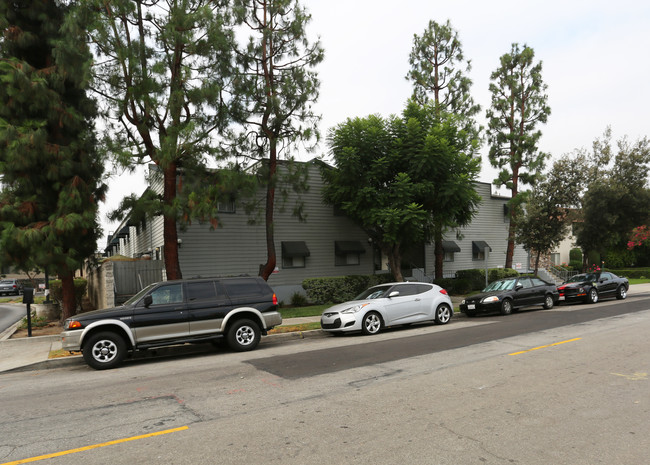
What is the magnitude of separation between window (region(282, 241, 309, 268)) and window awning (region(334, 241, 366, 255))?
6.44 feet

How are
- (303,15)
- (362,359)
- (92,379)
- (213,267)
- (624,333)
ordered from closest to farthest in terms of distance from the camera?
(92,379)
(362,359)
(624,333)
(303,15)
(213,267)

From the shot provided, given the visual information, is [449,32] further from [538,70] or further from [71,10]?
[71,10]

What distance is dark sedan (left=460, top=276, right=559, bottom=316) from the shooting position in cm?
1661

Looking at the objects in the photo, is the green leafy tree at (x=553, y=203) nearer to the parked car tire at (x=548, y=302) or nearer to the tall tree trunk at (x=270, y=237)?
the parked car tire at (x=548, y=302)

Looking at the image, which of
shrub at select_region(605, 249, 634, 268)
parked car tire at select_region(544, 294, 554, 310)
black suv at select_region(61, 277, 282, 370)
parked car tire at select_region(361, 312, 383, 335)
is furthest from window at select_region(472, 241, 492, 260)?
black suv at select_region(61, 277, 282, 370)

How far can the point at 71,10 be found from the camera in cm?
1408

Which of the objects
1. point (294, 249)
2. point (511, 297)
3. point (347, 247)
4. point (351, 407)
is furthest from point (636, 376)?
point (347, 247)

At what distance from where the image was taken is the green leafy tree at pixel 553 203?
2395cm

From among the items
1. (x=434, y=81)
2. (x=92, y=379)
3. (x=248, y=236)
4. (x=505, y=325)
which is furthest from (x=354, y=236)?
(x=92, y=379)

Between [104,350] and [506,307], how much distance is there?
13470 millimetres

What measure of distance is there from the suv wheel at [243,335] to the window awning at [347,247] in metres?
13.6

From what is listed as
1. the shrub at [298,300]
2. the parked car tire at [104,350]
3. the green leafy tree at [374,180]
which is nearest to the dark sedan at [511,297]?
the green leafy tree at [374,180]

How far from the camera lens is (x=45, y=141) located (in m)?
13.7

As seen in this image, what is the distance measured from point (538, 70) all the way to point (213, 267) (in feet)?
72.8
